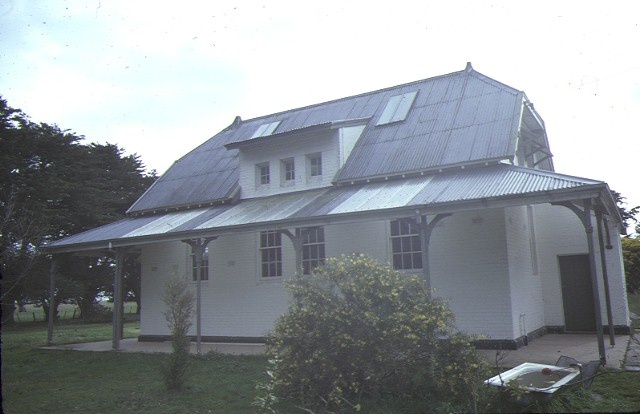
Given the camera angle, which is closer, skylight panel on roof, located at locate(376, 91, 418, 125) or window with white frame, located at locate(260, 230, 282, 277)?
window with white frame, located at locate(260, 230, 282, 277)

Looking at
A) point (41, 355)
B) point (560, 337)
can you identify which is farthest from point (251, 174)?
point (560, 337)

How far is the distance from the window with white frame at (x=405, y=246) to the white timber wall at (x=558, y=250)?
444 centimetres

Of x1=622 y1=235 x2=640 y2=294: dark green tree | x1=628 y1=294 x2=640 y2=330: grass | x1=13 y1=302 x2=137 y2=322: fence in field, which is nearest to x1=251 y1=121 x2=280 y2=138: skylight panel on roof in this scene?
x1=628 y1=294 x2=640 y2=330: grass

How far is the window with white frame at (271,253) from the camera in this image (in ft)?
51.1

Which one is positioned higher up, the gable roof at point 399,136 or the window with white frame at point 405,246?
the gable roof at point 399,136

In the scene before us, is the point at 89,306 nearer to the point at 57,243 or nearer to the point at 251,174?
the point at 57,243

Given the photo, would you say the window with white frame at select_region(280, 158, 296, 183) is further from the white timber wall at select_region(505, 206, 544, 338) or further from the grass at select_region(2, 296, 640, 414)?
the white timber wall at select_region(505, 206, 544, 338)

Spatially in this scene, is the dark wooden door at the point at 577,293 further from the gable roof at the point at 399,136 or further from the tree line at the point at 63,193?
the tree line at the point at 63,193

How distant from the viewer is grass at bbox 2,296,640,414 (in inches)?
274

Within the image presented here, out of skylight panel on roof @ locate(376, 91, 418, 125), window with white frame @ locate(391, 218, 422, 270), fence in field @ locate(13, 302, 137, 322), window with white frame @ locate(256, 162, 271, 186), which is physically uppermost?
skylight panel on roof @ locate(376, 91, 418, 125)

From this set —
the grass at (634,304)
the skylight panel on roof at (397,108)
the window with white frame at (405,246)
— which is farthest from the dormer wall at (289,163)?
the grass at (634,304)

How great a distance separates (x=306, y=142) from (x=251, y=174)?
7.40ft

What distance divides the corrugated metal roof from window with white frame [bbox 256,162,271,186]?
79 cm

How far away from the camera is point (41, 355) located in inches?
584
